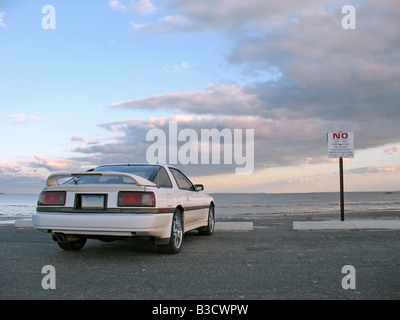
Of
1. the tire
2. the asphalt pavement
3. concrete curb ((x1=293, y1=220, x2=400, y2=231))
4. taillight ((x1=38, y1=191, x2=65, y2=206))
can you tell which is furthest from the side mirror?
taillight ((x1=38, y1=191, x2=65, y2=206))

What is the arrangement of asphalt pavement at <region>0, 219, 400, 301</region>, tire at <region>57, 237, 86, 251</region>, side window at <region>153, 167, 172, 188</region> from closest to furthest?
asphalt pavement at <region>0, 219, 400, 301</region>, side window at <region>153, 167, 172, 188</region>, tire at <region>57, 237, 86, 251</region>

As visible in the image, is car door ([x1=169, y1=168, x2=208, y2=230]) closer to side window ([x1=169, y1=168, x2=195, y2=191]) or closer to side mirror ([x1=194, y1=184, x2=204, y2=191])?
side window ([x1=169, y1=168, x2=195, y2=191])

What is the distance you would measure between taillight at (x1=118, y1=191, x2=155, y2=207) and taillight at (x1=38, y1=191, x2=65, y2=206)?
100 centimetres

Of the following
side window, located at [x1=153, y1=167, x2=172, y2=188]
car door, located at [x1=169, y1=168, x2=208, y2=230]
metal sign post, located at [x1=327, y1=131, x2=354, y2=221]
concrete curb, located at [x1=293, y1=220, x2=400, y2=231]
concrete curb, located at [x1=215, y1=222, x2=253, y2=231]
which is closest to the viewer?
side window, located at [x1=153, y1=167, x2=172, y2=188]

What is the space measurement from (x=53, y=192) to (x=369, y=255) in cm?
519

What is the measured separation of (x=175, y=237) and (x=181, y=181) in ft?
5.12

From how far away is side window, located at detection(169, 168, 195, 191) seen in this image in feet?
26.0

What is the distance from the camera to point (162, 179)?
7121mm

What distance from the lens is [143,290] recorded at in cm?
439

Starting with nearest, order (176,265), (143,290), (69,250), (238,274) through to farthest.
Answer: (143,290)
(238,274)
(176,265)
(69,250)
